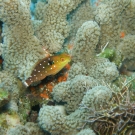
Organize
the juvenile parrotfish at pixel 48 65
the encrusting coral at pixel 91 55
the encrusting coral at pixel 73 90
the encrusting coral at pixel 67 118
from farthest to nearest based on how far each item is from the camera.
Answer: the encrusting coral at pixel 91 55, the juvenile parrotfish at pixel 48 65, the encrusting coral at pixel 73 90, the encrusting coral at pixel 67 118

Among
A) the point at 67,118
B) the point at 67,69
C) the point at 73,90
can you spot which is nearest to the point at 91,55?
the point at 67,69

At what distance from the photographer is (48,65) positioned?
117 inches

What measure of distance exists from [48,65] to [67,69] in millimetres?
546

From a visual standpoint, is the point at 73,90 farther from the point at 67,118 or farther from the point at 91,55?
the point at 91,55

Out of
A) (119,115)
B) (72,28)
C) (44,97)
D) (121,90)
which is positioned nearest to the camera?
(119,115)

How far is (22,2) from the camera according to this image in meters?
3.31

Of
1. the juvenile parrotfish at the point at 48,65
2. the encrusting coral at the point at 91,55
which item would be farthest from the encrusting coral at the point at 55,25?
the juvenile parrotfish at the point at 48,65

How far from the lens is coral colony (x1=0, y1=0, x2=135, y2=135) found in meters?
2.55

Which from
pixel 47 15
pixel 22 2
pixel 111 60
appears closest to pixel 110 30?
pixel 111 60

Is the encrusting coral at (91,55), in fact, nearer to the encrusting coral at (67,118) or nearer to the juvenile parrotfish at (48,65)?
the juvenile parrotfish at (48,65)

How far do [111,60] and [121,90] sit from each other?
2.98 ft

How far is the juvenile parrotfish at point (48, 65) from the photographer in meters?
2.97

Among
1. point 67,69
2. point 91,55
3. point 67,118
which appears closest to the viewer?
point 67,118

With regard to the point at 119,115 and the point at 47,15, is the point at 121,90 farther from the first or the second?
the point at 47,15
